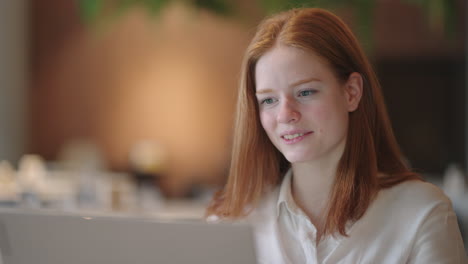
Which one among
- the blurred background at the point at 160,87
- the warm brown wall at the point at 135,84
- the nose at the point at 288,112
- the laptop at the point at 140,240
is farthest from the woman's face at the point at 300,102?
the warm brown wall at the point at 135,84

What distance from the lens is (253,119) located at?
122cm

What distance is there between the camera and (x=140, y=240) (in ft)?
2.67

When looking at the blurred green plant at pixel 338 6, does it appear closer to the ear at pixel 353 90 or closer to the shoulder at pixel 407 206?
the ear at pixel 353 90

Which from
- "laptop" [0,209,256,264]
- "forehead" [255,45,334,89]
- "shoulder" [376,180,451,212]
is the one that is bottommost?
"shoulder" [376,180,451,212]

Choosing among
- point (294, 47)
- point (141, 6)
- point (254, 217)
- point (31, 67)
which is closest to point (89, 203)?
point (141, 6)

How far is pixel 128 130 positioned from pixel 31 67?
119 cm

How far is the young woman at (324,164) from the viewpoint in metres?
1.09

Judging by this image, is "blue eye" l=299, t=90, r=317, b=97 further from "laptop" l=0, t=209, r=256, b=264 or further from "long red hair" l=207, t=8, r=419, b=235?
"laptop" l=0, t=209, r=256, b=264

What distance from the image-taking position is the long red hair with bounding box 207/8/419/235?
1.13 m

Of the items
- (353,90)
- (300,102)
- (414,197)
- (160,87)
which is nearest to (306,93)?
(300,102)

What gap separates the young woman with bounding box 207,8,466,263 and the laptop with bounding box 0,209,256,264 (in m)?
0.35

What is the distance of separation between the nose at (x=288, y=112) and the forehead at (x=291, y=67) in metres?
0.04

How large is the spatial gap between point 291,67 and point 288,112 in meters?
0.09

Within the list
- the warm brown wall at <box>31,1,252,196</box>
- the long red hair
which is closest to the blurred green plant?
the long red hair
